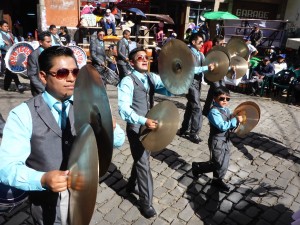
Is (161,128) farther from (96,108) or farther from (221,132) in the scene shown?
(96,108)

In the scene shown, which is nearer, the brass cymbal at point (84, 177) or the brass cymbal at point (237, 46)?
the brass cymbal at point (84, 177)

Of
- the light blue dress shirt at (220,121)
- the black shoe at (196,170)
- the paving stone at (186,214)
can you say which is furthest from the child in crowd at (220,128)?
Result: the paving stone at (186,214)

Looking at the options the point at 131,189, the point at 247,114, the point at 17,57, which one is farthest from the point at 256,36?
the point at 131,189

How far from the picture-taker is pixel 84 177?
61.4 inches

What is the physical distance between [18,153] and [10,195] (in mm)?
918

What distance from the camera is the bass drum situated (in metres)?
2.50

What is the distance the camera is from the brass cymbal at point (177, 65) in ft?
13.3

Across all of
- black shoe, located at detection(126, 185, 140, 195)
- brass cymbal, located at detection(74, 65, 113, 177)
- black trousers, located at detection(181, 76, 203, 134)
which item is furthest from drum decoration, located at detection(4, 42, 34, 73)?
brass cymbal, located at detection(74, 65, 113, 177)

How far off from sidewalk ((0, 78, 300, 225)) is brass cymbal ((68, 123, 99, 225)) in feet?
7.04

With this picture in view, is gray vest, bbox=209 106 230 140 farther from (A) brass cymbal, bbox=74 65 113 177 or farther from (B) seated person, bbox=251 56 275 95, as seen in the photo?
(B) seated person, bbox=251 56 275 95

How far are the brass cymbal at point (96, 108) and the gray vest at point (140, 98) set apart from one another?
1595 millimetres

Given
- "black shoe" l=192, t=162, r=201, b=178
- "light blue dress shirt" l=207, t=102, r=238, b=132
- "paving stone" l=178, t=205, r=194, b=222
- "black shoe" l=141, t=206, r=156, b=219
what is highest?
"light blue dress shirt" l=207, t=102, r=238, b=132

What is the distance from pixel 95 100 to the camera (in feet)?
6.02

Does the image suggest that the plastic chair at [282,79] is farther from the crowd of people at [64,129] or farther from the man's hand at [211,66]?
the man's hand at [211,66]
